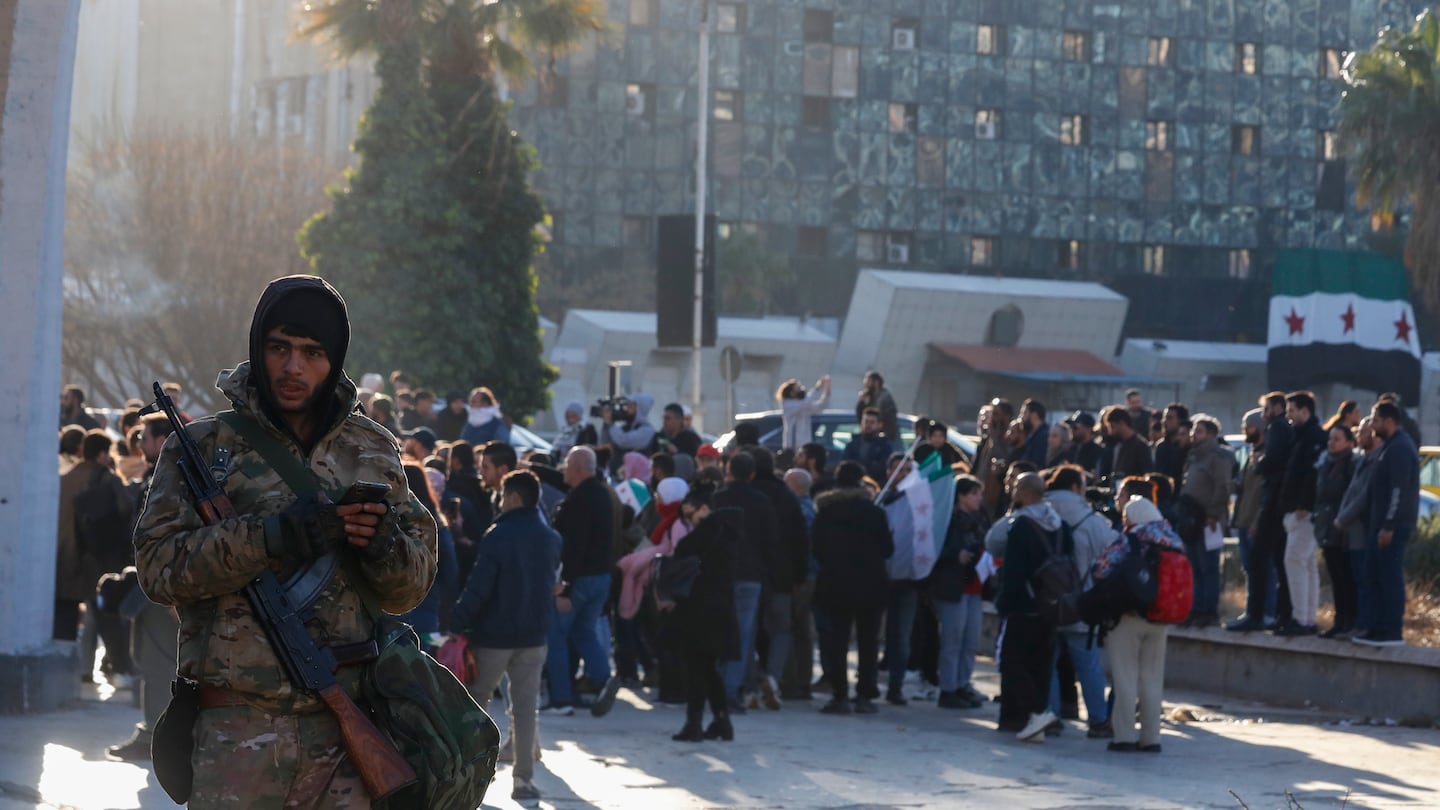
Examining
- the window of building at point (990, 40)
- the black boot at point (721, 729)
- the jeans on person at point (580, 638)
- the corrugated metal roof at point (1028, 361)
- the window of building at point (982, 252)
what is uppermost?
the window of building at point (990, 40)

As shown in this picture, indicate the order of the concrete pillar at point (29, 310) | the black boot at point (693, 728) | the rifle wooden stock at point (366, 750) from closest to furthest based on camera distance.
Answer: the rifle wooden stock at point (366, 750) → the concrete pillar at point (29, 310) → the black boot at point (693, 728)

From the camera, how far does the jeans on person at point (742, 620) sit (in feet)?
43.1

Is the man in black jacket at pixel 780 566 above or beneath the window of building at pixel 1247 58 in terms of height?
beneath

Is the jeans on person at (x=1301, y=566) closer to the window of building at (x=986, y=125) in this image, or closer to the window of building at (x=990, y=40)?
the window of building at (x=986, y=125)

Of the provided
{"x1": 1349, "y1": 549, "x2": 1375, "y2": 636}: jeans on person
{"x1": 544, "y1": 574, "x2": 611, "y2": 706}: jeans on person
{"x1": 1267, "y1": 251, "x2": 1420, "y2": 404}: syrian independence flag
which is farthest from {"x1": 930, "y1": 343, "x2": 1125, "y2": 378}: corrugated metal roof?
{"x1": 544, "y1": 574, "x2": 611, "y2": 706}: jeans on person

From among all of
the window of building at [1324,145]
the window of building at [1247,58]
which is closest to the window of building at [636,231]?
the window of building at [1247,58]

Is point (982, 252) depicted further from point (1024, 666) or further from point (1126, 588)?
point (1126, 588)

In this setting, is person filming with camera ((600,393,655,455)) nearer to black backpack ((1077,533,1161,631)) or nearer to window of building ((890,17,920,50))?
black backpack ((1077,533,1161,631))

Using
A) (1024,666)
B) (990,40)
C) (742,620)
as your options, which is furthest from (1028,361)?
(1024,666)

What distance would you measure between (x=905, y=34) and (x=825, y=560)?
50.4 metres

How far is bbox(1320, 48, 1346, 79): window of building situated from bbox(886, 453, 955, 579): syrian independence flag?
55.3 m

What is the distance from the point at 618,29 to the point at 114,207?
11335mm

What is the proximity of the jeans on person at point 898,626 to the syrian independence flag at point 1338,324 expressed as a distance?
3565 centimetres

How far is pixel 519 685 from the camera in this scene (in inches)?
388
